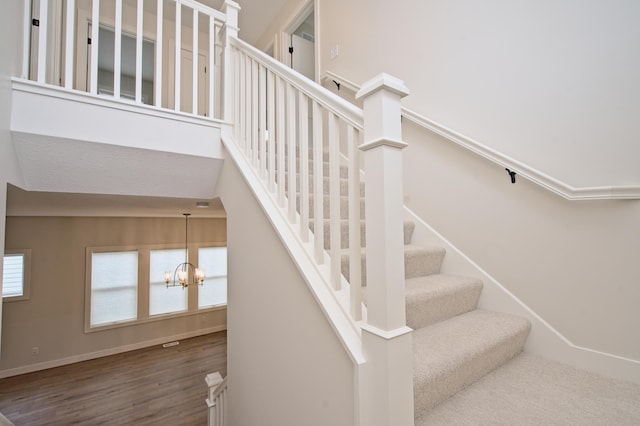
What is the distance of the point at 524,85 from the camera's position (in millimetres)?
1590

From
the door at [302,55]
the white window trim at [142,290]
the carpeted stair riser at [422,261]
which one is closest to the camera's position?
the carpeted stair riser at [422,261]

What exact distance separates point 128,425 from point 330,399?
3.92 m

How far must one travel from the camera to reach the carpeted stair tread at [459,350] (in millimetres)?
1059

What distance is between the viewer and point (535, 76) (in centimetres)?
155

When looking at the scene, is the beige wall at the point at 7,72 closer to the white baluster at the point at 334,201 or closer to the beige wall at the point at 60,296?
the white baluster at the point at 334,201

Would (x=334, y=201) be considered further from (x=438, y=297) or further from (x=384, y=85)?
(x=438, y=297)

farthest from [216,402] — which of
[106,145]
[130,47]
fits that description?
[130,47]

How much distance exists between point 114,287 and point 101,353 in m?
1.12

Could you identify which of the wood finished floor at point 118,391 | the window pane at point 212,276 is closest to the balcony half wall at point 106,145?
the wood finished floor at point 118,391

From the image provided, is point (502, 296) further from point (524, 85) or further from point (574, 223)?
point (524, 85)

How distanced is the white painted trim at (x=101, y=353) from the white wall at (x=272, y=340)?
4736 millimetres

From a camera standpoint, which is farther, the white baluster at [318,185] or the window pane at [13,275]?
the window pane at [13,275]

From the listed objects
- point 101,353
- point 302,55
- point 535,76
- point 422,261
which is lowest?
point 101,353

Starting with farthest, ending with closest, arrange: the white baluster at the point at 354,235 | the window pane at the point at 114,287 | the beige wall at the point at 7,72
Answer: the window pane at the point at 114,287 < the beige wall at the point at 7,72 < the white baluster at the point at 354,235
